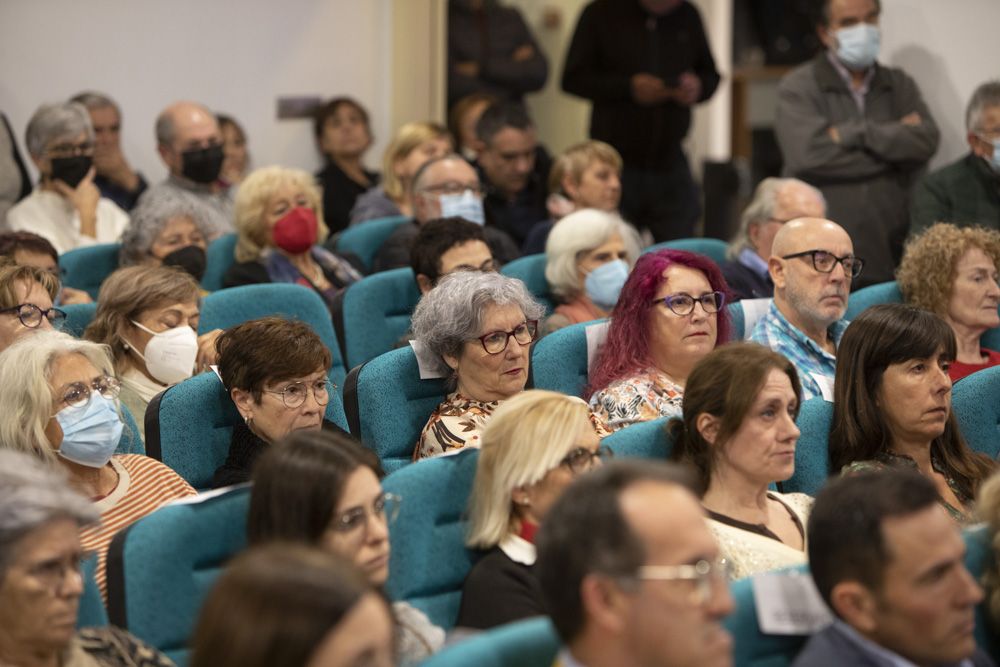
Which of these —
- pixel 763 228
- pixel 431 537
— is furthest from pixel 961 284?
pixel 431 537

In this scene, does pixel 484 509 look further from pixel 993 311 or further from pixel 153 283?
pixel 993 311

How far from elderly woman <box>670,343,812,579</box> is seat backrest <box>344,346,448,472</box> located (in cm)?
82

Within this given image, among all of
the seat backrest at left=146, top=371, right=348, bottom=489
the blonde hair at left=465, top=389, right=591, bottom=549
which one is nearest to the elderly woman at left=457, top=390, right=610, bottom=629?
the blonde hair at left=465, top=389, right=591, bottom=549

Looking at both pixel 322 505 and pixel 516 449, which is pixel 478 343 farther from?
pixel 322 505

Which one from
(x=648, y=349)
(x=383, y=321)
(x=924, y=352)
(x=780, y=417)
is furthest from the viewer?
(x=383, y=321)

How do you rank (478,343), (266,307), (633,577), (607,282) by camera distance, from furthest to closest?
(607,282) → (266,307) → (478,343) → (633,577)

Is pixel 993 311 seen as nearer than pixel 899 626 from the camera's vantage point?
No

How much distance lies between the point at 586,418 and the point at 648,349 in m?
1.12

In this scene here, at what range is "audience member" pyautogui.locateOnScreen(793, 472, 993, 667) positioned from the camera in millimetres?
2215

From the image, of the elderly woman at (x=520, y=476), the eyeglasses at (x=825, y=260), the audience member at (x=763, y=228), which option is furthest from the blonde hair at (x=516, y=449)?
the audience member at (x=763, y=228)

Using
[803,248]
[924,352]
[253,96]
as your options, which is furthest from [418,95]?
[924,352]

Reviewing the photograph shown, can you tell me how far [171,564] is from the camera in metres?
2.50

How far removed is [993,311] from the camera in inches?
172

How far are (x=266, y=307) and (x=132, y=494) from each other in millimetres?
1377
